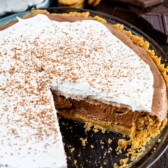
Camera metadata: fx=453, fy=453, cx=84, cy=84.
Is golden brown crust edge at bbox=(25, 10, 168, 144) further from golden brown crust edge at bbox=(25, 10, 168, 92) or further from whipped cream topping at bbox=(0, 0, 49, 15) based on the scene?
whipped cream topping at bbox=(0, 0, 49, 15)

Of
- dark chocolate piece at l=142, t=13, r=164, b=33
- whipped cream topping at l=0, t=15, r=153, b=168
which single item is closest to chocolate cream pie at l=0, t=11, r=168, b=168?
whipped cream topping at l=0, t=15, r=153, b=168

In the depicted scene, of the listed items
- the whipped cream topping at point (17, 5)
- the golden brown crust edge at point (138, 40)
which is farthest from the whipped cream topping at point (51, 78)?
the whipped cream topping at point (17, 5)

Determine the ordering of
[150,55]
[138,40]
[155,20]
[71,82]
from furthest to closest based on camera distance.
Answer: [155,20] → [138,40] → [150,55] → [71,82]

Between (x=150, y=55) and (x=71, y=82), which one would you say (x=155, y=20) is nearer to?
(x=150, y=55)

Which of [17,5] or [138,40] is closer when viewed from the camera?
[138,40]

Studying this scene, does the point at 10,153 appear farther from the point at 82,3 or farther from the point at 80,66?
the point at 82,3

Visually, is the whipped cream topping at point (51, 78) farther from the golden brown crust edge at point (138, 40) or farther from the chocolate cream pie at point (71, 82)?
the golden brown crust edge at point (138, 40)

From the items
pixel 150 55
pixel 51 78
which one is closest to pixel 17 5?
pixel 51 78

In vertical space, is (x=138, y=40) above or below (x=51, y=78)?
above
